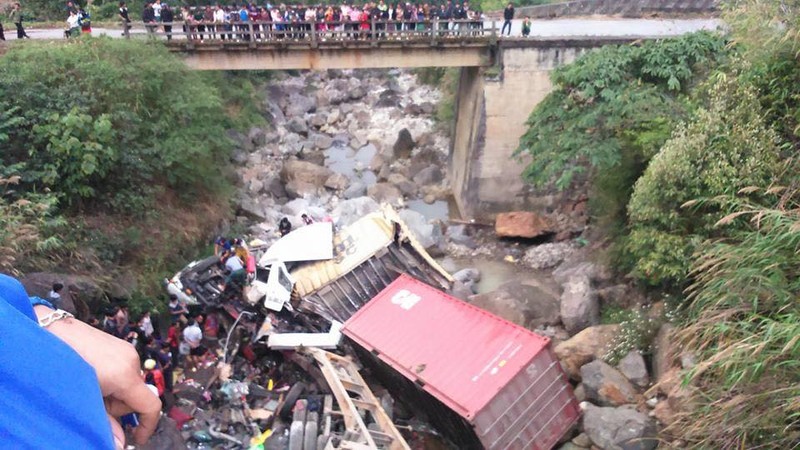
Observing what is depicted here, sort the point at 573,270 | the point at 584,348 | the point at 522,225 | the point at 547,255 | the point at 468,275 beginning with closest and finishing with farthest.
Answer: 1. the point at 584,348
2. the point at 573,270
3. the point at 468,275
4. the point at 547,255
5. the point at 522,225

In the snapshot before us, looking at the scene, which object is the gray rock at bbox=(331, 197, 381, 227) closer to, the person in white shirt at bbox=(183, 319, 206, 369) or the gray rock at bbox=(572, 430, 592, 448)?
the person in white shirt at bbox=(183, 319, 206, 369)

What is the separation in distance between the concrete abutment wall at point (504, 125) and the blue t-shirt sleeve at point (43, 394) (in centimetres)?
1660

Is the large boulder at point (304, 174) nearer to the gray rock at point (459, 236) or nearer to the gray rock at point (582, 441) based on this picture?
the gray rock at point (459, 236)

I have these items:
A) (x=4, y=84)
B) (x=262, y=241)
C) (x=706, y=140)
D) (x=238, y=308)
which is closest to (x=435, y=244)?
(x=262, y=241)

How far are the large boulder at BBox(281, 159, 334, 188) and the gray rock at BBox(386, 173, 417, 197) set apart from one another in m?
2.50

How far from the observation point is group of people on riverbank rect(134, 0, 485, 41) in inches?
667

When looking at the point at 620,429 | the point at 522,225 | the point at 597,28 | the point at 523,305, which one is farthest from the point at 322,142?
the point at 620,429

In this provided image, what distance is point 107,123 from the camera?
11.6 meters

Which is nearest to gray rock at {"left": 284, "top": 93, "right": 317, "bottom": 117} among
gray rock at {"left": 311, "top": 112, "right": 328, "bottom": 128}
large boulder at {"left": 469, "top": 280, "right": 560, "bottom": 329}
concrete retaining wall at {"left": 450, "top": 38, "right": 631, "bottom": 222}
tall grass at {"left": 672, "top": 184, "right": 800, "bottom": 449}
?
gray rock at {"left": 311, "top": 112, "right": 328, "bottom": 128}

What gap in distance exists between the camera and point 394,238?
1271cm

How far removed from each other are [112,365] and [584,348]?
9.70 metres

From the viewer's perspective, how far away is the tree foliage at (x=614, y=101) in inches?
505

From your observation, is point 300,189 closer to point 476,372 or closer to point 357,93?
point 357,93

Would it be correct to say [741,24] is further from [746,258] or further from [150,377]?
[150,377]
